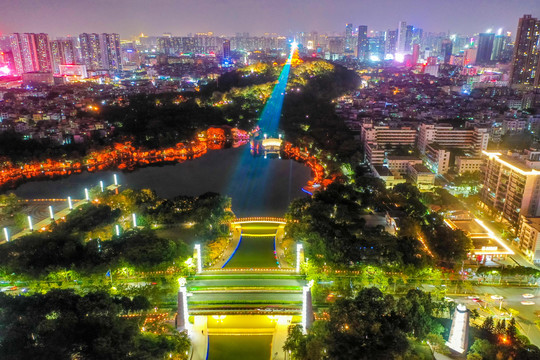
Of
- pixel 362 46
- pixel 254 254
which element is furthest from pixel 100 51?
pixel 254 254

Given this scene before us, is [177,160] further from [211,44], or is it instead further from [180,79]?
[211,44]

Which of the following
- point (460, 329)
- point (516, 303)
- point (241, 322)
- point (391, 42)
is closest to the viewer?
point (460, 329)

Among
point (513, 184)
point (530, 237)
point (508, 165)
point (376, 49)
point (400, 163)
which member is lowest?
point (530, 237)

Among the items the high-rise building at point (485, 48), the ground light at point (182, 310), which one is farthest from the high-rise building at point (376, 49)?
the ground light at point (182, 310)

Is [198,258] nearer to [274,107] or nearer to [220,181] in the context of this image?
[220,181]

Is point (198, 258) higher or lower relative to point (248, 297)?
higher

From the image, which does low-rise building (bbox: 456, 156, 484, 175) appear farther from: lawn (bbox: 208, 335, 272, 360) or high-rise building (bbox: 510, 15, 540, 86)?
high-rise building (bbox: 510, 15, 540, 86)

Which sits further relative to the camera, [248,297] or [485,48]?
[485,48]
